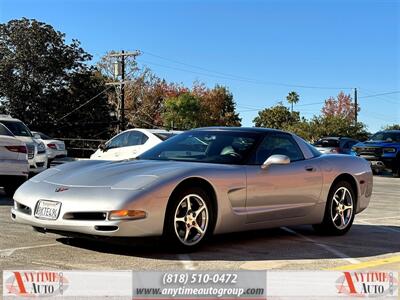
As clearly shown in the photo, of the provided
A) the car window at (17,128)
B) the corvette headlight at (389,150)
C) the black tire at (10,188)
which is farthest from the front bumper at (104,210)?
the corvette headlight at (389,150)

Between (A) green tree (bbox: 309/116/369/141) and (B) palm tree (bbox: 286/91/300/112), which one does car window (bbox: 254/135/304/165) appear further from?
(B) palm tree (bbox: 286/91/300/112)

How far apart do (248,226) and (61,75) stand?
40716 millimetres

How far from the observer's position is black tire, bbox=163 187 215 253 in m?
5.53

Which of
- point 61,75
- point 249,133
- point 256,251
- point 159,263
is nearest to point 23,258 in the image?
point 159,263

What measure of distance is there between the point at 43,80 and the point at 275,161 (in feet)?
132

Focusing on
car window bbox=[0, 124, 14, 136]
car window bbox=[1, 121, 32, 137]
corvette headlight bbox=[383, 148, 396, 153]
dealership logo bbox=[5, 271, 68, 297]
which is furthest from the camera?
corvette headlight bbox=[383, 148, 396, 153]

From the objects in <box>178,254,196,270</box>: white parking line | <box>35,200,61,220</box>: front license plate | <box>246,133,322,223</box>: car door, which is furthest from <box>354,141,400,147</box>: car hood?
<box>35,200,61,220</box>: front license plate

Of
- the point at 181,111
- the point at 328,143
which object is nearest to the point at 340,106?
the point at 181,111

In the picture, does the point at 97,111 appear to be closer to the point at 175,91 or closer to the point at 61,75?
the point at 61,75

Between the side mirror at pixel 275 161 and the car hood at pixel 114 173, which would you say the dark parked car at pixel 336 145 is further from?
the car hood at pixel 114 173

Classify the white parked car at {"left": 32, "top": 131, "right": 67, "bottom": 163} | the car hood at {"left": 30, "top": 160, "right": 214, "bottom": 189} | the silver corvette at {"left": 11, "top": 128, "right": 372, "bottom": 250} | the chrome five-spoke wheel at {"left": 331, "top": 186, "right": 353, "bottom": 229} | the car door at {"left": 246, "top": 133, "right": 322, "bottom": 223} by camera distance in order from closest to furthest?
1. the silver corvette at {"left": 11, "top": 128, "right": 372, "bottom": 250}
2. the car hood at {"left": 30, "top": 160, "right": 214, "bottom": 189}
3. the car door at {"left": 246, "top": 133, "right": 322, "bottom": 223}
4. the chrome five-spoke wheel at {"left": 331, "top": 186, "right": 353, "bottom": 229}
5. the white parked car at {"left": 32, "top": 131, "right": 67, "bottom": 163}

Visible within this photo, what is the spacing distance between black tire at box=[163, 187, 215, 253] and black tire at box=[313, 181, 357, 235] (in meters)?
2.04

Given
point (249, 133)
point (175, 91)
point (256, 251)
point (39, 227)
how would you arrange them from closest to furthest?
point (39, 227)
point (256, 251)
point (249, 133)
point (175, 91)

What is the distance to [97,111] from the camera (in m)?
45.9
